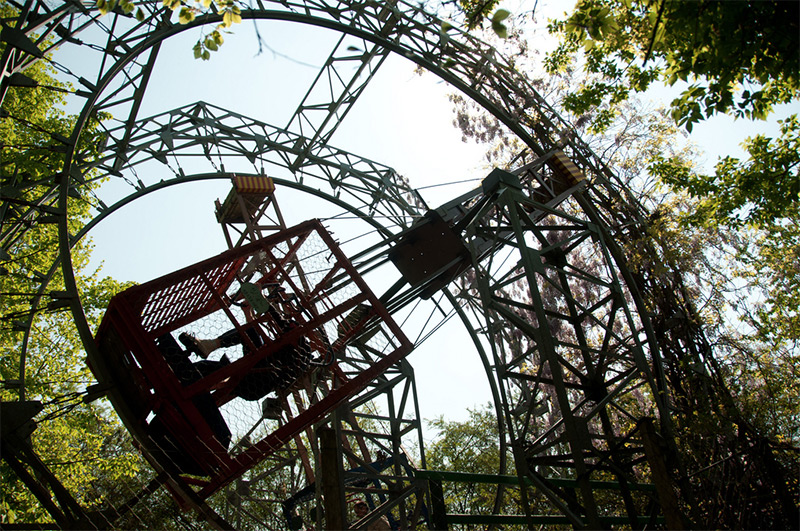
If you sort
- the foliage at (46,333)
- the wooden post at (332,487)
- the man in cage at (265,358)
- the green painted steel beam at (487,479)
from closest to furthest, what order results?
the wooden post at (332,487) → the green painted steel beam at (487,479) → the man in cage at (265,358) → the foliage at (46,333)

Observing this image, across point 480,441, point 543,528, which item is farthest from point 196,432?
point 480,441

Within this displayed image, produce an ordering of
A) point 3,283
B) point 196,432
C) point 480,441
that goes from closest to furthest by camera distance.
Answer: point 196,432
point 3,283
point 480,441

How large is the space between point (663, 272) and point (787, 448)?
3049 millimetres

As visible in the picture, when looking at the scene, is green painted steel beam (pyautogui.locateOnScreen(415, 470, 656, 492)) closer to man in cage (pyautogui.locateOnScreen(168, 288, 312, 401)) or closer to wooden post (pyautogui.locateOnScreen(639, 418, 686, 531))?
wooden post (pyautogui.locateOnScreen(639, 418, 686, 531))

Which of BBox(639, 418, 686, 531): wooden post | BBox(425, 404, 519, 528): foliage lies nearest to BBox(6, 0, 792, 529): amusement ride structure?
BBox(639, 418, 686, 531): wooden post

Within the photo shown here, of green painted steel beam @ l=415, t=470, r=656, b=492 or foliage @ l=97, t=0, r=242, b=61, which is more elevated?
foliage @ l=97, t=0, r=242, b=61

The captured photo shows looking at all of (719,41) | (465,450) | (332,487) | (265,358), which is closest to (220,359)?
(265,358)

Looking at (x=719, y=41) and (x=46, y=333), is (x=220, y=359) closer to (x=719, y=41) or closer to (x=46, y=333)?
(x=719, y=41)

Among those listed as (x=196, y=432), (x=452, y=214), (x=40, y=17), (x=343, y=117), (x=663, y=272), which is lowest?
(x=663, y=272)

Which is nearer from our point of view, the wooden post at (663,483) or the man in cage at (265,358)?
the wooden post at (663,483)

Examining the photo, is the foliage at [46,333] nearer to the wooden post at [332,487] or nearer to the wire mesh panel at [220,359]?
the wire mesh panel at [220,359]

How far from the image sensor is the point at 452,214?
29.7 ft

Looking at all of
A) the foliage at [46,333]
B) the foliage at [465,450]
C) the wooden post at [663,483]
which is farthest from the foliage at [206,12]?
the foliage at [465,450]

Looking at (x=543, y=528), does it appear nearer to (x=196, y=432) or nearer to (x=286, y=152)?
(x=196, y=432)
